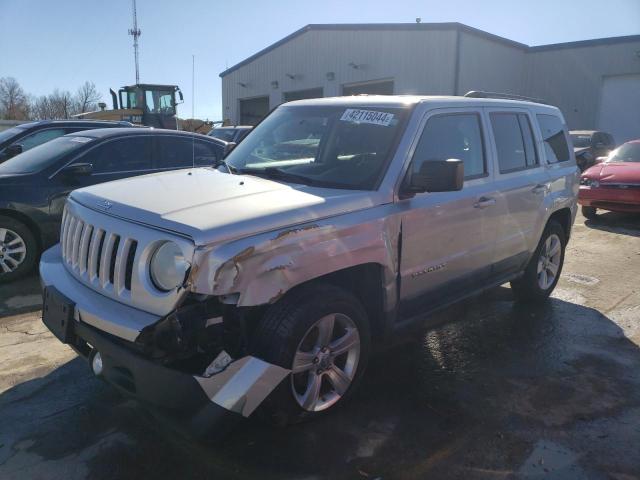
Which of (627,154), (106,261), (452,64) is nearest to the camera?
(106,261)

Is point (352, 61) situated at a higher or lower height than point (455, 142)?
higher

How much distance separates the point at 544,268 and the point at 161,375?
4.28m

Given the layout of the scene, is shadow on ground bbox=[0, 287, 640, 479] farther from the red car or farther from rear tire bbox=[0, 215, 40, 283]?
the red car

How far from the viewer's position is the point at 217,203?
2811 millimetres

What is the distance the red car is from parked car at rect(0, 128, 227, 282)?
7.40 meters

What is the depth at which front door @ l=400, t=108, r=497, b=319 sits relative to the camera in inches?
135

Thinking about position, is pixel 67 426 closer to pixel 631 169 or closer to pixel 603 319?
pixel 603 319

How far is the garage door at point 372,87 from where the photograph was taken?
24328 millimetres

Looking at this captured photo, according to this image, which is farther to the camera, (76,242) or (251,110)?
(251,110)

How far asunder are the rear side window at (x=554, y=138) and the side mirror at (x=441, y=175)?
236 cm

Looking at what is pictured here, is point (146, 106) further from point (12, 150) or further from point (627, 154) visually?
point (627, 154)

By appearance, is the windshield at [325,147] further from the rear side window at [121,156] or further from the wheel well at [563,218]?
the rear side window at [121,156]

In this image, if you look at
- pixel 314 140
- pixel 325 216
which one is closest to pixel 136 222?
pixel 325 216

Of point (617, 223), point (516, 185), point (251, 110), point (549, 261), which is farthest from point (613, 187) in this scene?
point (251, 110)
